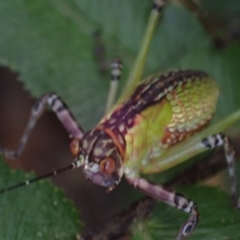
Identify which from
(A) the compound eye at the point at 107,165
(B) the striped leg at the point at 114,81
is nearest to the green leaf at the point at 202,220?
(A) the compound eye at the point at 107,165

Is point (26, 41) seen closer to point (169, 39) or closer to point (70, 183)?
point (169, 39)

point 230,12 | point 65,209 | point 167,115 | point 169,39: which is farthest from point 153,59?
point 65,209

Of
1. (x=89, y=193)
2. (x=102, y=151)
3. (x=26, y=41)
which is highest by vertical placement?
(x=26, y=41)

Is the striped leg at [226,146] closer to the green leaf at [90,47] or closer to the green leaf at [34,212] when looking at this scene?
the green leaf at [90,47]

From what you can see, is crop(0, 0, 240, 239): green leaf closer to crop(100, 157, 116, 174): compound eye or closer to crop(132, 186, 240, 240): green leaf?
crop(132, 186, 240, 240): green leaf

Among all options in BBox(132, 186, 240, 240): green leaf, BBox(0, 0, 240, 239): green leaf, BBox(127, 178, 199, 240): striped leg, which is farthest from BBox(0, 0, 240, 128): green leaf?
BBox(132, 186, 240, 240): green leaf

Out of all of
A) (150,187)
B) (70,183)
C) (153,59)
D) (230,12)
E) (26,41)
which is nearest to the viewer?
(150,187)

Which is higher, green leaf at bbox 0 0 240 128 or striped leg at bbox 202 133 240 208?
green leaf at bbox 0 0 240 128
